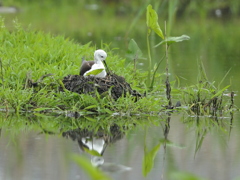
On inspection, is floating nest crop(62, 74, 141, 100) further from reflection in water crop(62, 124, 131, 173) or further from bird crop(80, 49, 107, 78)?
reflection in water crop(62, 124, 131, 173)

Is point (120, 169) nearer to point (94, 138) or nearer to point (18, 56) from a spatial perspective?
point (94, 138)

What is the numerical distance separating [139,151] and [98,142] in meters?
0.44

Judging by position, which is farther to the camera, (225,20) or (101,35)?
(225,20)

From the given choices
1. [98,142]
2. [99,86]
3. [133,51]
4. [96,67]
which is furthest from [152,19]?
[98,142]

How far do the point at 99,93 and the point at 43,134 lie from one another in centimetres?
119

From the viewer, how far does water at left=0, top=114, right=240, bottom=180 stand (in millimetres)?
4527

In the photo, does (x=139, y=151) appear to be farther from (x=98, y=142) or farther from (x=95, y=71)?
(x=95, y=71)

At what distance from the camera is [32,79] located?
7.52 metres

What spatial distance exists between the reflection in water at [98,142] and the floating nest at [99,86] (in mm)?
757

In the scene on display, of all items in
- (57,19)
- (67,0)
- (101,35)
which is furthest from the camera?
(67,0)

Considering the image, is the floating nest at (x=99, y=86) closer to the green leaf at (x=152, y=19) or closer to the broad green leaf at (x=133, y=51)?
the green leaf at (x=152, y=19)

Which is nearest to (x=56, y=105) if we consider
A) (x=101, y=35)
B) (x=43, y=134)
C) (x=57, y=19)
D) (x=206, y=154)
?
(x=43, y=134)

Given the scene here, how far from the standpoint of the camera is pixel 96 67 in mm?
7016

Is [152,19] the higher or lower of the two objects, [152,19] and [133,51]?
the higher
